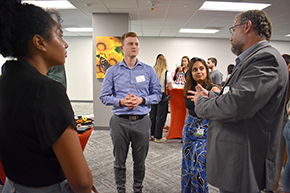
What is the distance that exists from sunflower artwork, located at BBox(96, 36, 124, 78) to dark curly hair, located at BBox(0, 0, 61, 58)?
14.4 feet

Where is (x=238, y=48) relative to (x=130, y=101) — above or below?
above

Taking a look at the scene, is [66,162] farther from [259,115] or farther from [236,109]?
[259,115]

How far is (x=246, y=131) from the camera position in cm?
109

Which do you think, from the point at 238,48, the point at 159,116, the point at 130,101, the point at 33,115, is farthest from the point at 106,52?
the point at 33,115

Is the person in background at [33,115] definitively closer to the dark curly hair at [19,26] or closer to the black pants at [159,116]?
the dark curly hair at [19,26]

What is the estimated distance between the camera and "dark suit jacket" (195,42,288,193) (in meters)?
1.03

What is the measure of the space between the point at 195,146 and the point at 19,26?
1651mm

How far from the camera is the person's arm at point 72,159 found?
61cm

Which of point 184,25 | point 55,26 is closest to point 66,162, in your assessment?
point 55,26

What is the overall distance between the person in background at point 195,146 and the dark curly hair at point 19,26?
1.57m

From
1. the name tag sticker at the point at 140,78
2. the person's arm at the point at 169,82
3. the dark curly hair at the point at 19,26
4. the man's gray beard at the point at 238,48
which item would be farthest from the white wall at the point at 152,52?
the dark curly hair at the point at 19,26

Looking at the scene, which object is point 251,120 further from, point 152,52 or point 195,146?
point 152,52

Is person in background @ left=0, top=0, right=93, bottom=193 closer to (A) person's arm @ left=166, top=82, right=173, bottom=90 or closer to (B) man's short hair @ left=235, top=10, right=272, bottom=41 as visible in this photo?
(B) man's short hair @ left=235, top=10, right=272, bottom=41

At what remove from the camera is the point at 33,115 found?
1.93ft
